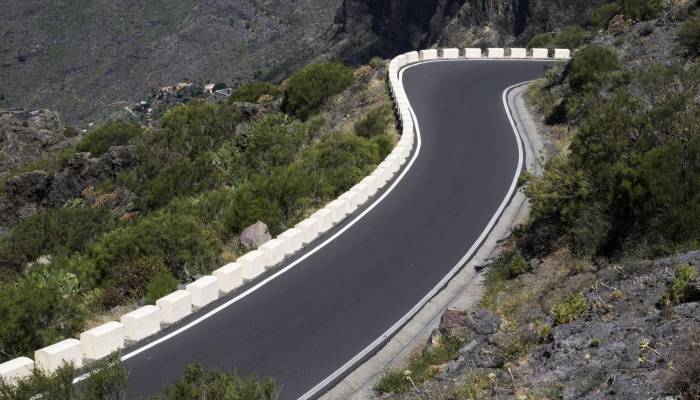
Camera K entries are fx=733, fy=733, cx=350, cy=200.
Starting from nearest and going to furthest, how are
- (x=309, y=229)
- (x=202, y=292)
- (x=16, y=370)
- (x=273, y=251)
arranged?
(x=16, y=370) < (x=202, y=292) < (x=273, y=251) < (x=309, y=229)

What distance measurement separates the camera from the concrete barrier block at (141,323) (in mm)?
10625

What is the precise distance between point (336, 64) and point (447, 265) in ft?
73.0

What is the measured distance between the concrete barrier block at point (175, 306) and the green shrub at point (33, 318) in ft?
4.58

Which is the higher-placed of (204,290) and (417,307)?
→ (204,290)

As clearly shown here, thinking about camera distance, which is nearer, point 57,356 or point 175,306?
point 57,356

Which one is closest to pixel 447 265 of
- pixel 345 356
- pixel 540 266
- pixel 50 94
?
pixel 540 266

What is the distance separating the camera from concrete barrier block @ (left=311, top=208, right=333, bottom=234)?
15.2 m

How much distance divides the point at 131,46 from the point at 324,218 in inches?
5539

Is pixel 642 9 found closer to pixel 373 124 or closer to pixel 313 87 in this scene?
pixel 313 87

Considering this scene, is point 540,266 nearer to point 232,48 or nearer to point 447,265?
point 447,265

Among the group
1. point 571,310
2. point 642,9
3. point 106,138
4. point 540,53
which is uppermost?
point 642,9

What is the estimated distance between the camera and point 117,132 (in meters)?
34.7

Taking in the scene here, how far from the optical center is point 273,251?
44.6ft

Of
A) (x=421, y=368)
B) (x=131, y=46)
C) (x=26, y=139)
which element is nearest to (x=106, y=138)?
(x=26, y=139)
